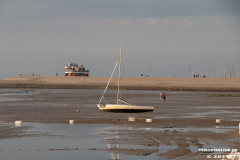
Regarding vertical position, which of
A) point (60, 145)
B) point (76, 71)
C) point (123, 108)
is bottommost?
point (60, 145)

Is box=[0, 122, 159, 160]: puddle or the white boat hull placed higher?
the white boat hull

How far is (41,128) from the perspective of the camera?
23156 mm

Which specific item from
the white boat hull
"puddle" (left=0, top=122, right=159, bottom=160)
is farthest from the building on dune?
"puddle" (left=0, top=122, right=159, bottom=160)

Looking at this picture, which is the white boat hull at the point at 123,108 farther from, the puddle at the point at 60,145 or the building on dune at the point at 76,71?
the building on dune at the point at 76,71

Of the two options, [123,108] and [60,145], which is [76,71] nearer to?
[123,108]

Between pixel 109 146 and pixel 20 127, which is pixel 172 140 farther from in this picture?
pixel 20 127

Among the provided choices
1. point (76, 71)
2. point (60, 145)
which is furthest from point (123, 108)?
point (76, 71)

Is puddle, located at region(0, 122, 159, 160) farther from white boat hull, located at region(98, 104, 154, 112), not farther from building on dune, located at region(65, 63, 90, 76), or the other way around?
building on dune, located at region(65, 63, 90, 76)

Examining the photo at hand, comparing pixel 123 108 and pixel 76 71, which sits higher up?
pixel 76 71

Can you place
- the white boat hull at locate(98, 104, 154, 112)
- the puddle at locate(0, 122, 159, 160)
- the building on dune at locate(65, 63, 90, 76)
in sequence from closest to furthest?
the puddle at locate(0, 122, 159, 160) < the white boat hull at locate(98, 104, 154, 112) < the building on dune at locate(65, 63, 90, 76)

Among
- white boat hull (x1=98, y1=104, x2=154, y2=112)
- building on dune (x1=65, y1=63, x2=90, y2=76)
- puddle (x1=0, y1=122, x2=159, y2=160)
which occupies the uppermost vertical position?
building on dune (x1=65, y1=63, x2=90, y2=76)

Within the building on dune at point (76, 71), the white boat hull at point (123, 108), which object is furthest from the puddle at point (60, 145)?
the building on dune at point (76, 71)

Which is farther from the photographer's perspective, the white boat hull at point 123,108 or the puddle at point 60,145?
the white boat hull at point 123,108

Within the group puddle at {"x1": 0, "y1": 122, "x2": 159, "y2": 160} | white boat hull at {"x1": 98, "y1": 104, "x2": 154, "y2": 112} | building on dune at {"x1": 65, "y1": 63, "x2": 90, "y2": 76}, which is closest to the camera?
puddle at {"x1": 0, "y1": 122, "x2": 159, "y2": 160}
